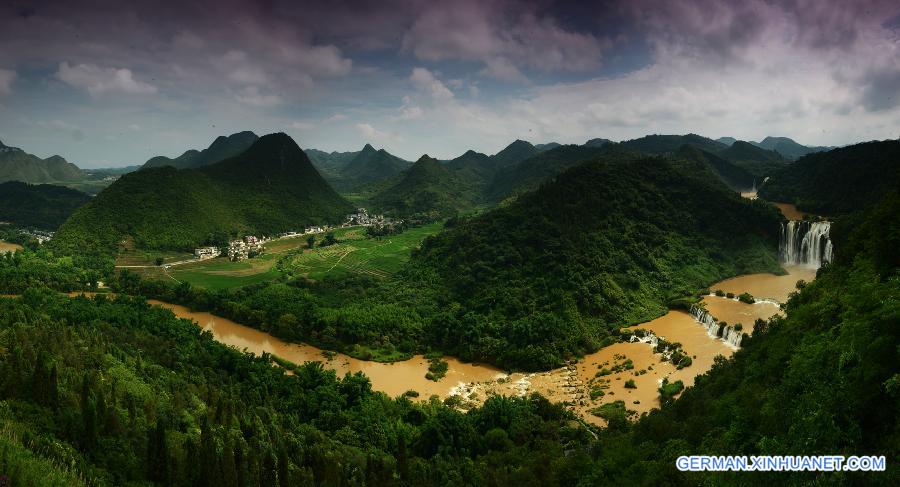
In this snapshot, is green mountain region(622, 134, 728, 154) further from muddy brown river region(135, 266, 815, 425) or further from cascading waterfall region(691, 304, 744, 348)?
cascading waterfall region(691, 304, 744, 348)

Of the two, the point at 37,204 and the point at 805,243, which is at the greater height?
the point at 37,204

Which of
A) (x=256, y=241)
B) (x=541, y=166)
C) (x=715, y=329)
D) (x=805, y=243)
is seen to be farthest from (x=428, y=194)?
(x=715, y=329)

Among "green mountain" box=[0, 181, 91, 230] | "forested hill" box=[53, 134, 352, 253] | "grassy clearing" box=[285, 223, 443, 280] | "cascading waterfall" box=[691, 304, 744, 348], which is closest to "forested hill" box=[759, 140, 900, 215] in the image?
"cascading waterfall" box=[691, 304, 744, 348]

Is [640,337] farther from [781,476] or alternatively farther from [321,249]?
[321,249]

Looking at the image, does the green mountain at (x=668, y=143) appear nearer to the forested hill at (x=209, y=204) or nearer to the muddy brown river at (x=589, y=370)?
the forested hill at (x=209, y=204)

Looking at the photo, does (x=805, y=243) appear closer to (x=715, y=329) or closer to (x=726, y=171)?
(x=715, y=329)

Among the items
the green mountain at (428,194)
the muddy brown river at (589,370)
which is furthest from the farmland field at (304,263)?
the green mountain at (428,194)
